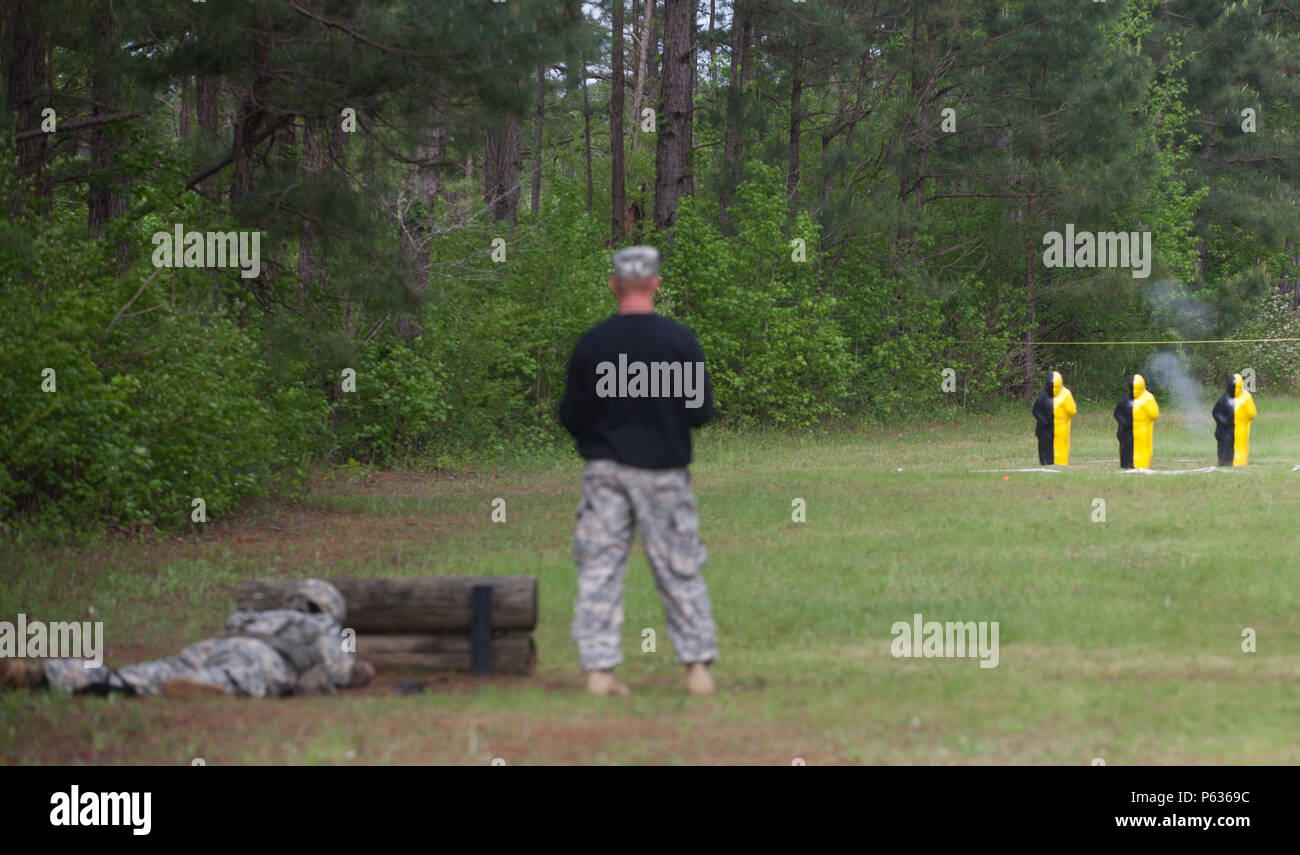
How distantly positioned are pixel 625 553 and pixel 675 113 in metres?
25.1

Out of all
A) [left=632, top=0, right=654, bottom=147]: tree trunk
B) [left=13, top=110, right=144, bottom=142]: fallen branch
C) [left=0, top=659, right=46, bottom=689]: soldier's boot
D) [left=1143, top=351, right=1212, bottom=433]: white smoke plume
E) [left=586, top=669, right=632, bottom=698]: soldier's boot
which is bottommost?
[left=586, top=669, right=632, bottom=698]: soldier's boot

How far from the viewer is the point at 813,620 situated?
10.1 m

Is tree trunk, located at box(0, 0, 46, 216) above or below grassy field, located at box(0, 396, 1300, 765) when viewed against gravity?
above

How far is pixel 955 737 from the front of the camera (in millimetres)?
6637

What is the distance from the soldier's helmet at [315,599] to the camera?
7.93 meters

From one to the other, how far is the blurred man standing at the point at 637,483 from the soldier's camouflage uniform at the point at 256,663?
1.36 meters

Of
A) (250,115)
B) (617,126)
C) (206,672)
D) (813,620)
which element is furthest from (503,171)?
(206,672)

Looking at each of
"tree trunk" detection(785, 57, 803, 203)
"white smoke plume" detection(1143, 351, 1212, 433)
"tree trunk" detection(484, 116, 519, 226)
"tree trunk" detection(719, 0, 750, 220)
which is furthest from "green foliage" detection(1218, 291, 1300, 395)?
"tree trunk" detection(484, 116, 519, 226)

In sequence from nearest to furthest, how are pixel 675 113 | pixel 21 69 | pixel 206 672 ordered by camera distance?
pixel 206 672 < pixel 21 69 < pixel 675 113

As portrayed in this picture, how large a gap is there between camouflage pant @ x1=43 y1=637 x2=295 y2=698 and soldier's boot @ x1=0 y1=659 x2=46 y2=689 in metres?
0.05

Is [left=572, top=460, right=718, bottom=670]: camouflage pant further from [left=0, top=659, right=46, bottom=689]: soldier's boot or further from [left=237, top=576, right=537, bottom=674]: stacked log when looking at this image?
[left=0, top=659, right=46, bottom=689]: soldier's boot

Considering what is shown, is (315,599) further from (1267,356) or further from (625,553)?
(1267,356)

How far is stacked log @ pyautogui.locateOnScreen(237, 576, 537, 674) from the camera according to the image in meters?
7.96
